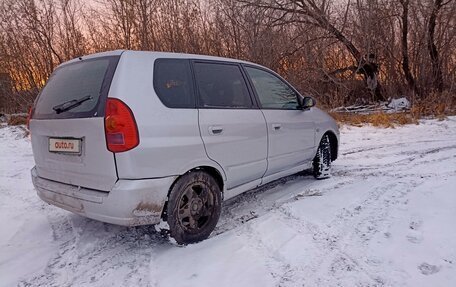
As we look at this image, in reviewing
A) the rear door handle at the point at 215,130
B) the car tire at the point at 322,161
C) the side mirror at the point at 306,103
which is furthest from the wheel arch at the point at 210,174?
the car tire at the point at 322,161

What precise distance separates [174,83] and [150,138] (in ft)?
2.01

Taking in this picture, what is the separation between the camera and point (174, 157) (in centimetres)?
264

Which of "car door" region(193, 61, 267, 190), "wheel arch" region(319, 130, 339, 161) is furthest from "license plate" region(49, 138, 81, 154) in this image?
"wheel arch" region(319, 130, 339, 161)

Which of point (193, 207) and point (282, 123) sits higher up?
point (282, 123)

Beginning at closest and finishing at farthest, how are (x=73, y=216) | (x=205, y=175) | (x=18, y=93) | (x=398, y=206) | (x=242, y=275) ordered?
1. (x=242, y=275)
2. (x=205, y=175)
3. (x=398, y=206)
4. (x=73, y=216)
5. (x=18, y=93)

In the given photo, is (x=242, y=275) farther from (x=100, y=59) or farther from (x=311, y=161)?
(x=311, y=161)

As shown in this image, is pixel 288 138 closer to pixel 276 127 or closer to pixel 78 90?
pixel 276 127

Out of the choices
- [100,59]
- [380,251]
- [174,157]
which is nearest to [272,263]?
[380,251]

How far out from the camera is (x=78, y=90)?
2.75 metres

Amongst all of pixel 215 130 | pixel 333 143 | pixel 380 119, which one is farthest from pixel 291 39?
pixel 215 130

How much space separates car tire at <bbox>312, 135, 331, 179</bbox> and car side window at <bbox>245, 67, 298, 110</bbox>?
0.94 m

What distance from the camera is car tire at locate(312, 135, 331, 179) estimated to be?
4.66 meters

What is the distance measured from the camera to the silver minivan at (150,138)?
246 cm

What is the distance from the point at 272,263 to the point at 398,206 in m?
1.75
